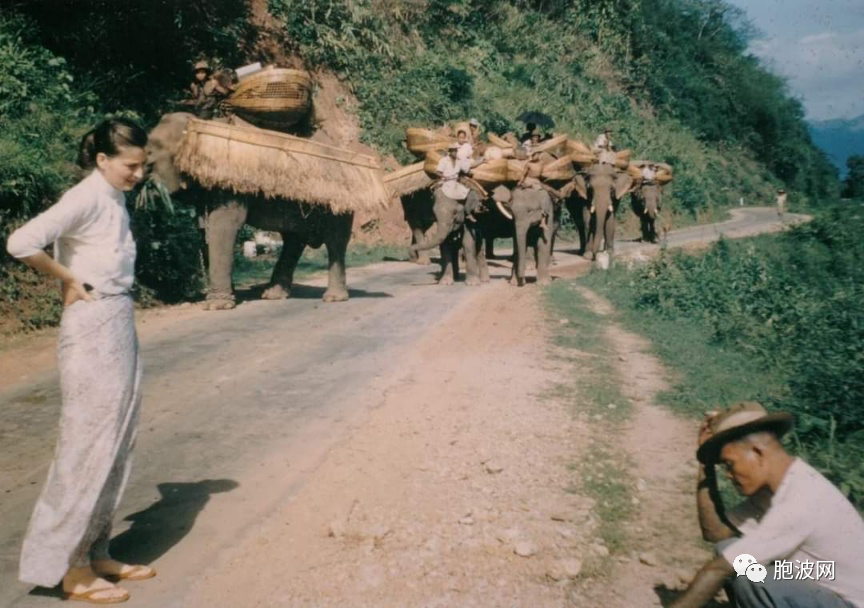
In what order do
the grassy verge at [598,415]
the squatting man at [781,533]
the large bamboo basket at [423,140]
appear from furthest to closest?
the large bamboo basket at [423,140], the grassy verge at [598,415], the squatting man at [781,533]

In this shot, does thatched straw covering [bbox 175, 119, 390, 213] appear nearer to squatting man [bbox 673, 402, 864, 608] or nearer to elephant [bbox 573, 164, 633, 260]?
squatting man [bbox 673, 402, 864, 608]

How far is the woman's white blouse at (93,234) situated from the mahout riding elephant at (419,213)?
15412 millimetres

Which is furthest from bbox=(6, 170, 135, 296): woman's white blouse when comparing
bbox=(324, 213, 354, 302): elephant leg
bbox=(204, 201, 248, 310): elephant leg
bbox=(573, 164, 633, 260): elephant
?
bbox=(573, 164, 633, 260): elephant

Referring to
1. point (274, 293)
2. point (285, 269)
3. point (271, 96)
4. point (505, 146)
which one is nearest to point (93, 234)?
point (271, 96)

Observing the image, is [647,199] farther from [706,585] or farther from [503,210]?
[706,585]

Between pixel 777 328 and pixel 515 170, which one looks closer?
pixel 777 328

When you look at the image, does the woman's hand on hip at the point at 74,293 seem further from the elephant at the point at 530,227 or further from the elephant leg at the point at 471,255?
the elephant leg at the point at 471,255

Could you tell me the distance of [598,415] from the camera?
6.84 metres

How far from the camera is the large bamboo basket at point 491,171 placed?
16031 mm

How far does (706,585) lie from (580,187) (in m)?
19.0

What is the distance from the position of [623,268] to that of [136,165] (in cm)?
1446

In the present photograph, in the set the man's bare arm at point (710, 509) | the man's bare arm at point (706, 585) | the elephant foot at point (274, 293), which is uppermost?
the elephant foot at point (274, 293)

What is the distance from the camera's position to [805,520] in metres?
3.12

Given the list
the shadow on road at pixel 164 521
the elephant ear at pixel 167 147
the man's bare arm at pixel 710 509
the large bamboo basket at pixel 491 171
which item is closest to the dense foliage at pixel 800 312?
the man's bare arm at pixel 710 509
